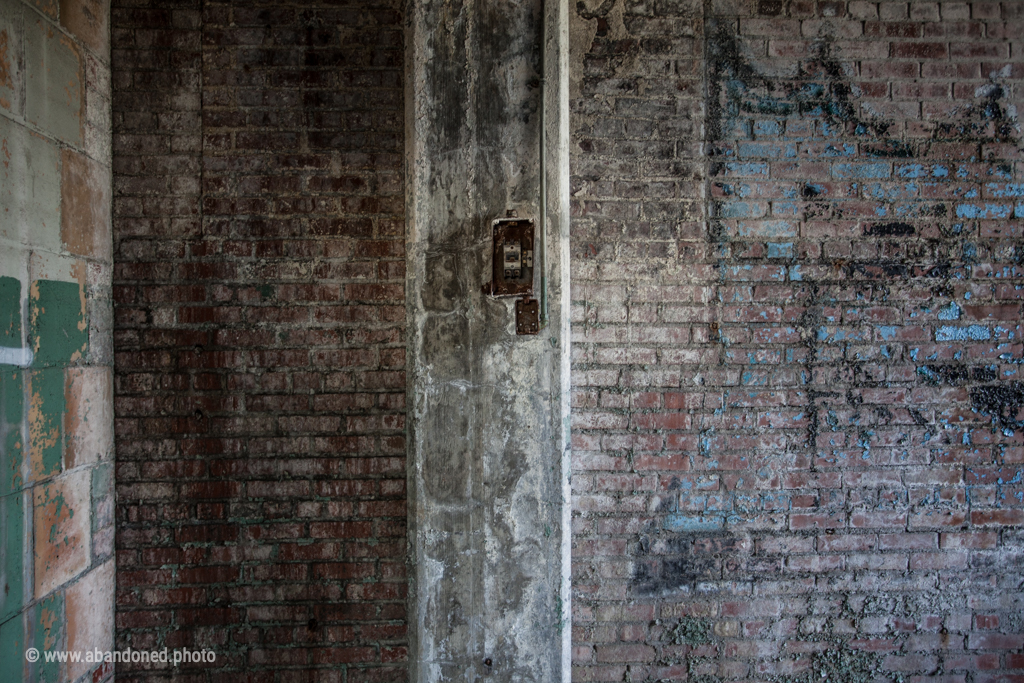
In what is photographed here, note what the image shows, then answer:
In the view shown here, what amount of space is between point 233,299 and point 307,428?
0.56 metres

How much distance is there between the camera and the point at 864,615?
6.40 ft

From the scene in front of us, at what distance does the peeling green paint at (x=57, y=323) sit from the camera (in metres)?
1.58

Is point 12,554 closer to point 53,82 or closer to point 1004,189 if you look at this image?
point 53,82

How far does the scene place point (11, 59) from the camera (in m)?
1.51

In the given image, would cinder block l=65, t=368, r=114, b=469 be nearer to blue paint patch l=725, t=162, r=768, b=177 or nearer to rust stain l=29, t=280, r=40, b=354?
rust stain l=29, t=280, r=40, b=354

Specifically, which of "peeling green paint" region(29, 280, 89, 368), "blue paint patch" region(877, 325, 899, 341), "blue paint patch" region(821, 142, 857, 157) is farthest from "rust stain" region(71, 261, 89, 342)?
"blue paint patch" region(877, 325, 899, 341)

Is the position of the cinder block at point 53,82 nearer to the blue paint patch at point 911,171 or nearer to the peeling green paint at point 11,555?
the peeling green paint at point 11,555

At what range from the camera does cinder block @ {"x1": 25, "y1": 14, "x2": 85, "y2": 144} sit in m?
1.58

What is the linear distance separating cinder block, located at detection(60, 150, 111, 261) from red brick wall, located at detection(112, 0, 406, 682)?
0.06m

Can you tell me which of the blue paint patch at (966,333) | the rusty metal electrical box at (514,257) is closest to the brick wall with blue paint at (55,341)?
the rusty metal electrical box at (514,257)

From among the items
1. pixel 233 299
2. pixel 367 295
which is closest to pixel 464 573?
pixel 367 295

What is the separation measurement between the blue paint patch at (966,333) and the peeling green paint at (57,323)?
3.19m

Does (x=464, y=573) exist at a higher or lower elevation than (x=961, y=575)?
higher

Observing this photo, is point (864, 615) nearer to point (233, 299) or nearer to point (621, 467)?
point (621, 467)
